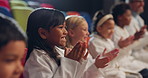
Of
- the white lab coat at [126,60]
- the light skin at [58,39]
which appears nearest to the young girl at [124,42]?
the white lab coat at [126,60]

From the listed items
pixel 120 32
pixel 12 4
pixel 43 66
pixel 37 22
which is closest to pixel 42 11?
pixel 37 22

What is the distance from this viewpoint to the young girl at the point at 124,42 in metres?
1.93

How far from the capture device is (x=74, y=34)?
1.39 metres

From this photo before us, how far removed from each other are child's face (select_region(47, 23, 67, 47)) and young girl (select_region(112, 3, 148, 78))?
33.5 inches

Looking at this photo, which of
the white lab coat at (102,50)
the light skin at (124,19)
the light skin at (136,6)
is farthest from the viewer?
the light skin at (136,6)

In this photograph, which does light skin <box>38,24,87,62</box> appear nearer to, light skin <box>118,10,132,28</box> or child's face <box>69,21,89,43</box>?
child's face <box>69,21,89,43</box>

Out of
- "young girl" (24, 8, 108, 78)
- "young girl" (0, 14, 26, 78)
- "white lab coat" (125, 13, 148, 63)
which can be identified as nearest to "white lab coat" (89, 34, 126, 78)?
"young girl" (24, 8, 108, 78)

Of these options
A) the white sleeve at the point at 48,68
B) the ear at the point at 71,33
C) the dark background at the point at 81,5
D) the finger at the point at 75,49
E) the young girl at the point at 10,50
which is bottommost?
the dark background at the point at 81,5

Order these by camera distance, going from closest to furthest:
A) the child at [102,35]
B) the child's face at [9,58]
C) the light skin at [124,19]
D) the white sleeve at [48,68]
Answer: the child's face at [9,58], the white sleeve at [48,68], the child at [102,35], the light skin at [124,19]

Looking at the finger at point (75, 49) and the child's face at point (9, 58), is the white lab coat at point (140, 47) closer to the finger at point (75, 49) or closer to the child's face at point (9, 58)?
the finger at point (75, 49)

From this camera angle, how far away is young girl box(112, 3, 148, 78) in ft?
6.33

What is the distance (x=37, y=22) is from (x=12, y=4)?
151 cm

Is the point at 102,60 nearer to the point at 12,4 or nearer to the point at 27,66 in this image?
the point at 27,66

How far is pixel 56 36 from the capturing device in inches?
43.8
